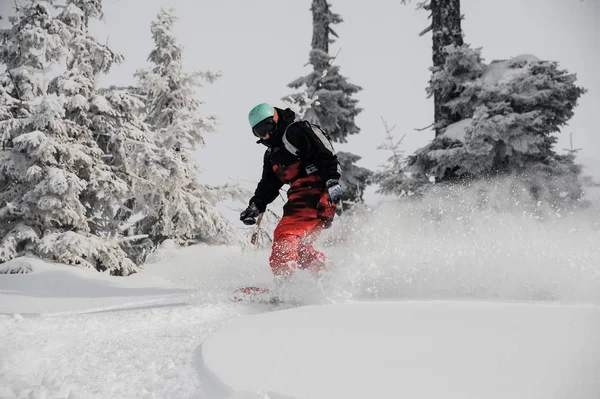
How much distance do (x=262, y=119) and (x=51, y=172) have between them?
202 inches

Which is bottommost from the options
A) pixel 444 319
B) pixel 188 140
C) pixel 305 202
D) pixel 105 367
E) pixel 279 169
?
pixel 105 367

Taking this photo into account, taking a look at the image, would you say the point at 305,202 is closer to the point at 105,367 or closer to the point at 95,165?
the point at 105,367

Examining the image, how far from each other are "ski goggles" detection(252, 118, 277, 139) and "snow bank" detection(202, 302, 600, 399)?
2400mm

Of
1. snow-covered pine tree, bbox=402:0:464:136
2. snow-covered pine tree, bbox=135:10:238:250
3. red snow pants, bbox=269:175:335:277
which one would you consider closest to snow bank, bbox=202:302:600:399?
red snow pants, bbox=269:175:335:277

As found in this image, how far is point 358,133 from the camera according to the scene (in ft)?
48.0

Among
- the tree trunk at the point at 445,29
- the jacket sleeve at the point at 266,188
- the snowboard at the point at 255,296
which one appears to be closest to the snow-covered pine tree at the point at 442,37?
the tree trunk at the point at 445,29

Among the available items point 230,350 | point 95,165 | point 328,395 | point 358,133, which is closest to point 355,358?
point 328,395

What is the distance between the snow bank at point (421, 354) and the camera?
137 centimetres

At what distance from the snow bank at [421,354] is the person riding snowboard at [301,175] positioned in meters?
1.72

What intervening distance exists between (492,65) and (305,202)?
6480 mm

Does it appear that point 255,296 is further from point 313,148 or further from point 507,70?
point 507,70

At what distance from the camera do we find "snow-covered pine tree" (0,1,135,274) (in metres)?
7.43

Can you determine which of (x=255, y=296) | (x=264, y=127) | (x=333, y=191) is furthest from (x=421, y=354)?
(x=264, y=127)

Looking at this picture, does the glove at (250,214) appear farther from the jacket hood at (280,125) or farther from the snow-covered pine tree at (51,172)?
the snow-covered pine tree at (51,172)
